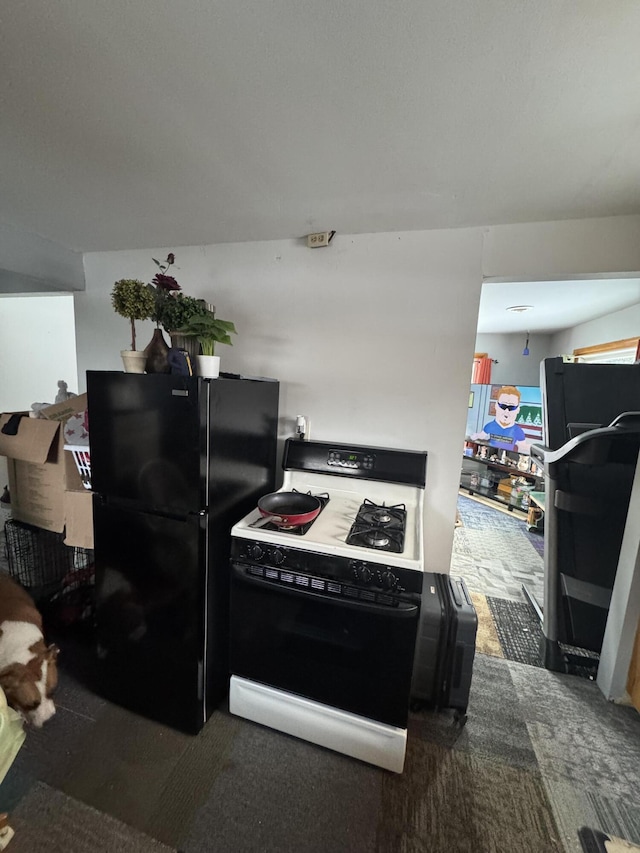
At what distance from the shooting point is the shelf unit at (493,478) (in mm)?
3932

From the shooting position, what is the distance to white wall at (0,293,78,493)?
273 cm

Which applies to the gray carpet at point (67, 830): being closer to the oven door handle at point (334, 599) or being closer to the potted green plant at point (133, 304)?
the oven door handle at point (334, 599)

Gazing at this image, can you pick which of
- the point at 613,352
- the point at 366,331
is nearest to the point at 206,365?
the point at 366,331

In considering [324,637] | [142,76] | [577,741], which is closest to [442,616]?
[324,637]

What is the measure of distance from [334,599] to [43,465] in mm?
1731

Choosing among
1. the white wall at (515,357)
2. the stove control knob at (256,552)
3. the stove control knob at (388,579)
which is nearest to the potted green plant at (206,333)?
the stove control knob at (256,552)

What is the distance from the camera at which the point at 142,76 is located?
35.2 inches

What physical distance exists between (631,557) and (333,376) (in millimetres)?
1714

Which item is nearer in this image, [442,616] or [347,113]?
[347,113]

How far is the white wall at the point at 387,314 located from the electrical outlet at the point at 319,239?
0.05 metres

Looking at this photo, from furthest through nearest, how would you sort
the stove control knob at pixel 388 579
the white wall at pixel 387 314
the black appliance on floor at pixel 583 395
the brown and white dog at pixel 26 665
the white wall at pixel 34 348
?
the white wall at pixel 34 348 < the black appliance on floor at pixel 583 395 < the white wall at pixel 387 314 < the brown and white dog at pixel 26 665 < the stove control knob at pixel 388 579

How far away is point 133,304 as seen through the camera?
1.25 m

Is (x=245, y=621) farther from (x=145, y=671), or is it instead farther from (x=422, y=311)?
(x=422, y=311)

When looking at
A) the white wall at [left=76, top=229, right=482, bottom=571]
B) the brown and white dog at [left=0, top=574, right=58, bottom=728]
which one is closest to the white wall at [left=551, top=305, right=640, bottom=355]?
the white wall at [left=76, top=229, right=482, bottom=571]
